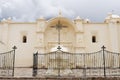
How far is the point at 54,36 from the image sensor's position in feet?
87.5

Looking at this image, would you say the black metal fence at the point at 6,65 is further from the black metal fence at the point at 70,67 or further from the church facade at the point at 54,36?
the church facade at the point at 54,36

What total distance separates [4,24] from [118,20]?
1151 centimetres

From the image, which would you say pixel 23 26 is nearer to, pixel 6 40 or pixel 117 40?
pixel 6 40

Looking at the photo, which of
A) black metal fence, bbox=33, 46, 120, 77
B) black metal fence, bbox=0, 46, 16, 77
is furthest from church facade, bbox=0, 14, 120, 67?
black metal fence, bbox=0, 46, 16, 77

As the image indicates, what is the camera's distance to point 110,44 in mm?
26094

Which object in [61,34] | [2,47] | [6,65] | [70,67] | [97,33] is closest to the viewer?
[6,65]

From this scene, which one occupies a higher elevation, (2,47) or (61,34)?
(61,34)

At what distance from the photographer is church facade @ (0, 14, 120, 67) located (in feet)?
84.7

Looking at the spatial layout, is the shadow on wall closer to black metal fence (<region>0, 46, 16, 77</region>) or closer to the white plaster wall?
black metal fence (<region>0, 46, 16, 77</region>)

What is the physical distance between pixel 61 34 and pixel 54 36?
711mm

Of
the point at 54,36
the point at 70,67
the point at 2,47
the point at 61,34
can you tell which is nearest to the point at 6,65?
the point at 70,67

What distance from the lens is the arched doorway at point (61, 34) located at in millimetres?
26141

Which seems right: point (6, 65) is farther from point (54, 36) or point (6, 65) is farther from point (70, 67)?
point (54, 36)

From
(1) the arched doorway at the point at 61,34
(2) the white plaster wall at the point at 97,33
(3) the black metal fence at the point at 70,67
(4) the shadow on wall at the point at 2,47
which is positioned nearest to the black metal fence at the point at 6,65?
(3) the black metal fence at the point at 70,67
